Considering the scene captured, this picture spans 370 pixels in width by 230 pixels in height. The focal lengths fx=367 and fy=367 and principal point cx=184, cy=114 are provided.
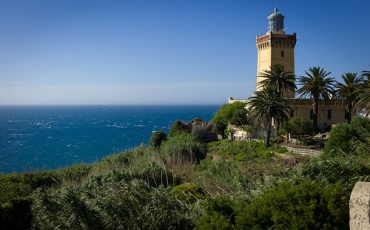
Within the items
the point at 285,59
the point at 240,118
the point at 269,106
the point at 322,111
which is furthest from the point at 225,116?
the point at 269,106

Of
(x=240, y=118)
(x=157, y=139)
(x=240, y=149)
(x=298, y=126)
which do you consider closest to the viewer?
(x=240, y=149)

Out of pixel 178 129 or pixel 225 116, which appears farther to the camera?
pixel 225 116

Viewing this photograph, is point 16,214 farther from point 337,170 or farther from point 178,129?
point 178,129

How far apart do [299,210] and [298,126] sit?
31.5m

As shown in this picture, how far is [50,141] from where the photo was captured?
244ft

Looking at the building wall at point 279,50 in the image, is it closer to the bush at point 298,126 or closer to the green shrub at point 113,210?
the bush at point 298,126

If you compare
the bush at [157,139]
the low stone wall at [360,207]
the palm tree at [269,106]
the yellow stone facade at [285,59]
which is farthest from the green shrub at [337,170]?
the bush at [157,139]

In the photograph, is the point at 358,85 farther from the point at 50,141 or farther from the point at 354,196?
the point at 50,141

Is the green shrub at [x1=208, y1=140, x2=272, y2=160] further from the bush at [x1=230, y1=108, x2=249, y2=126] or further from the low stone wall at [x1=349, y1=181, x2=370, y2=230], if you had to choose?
the low stone wall at [x1=349, y1=181, x2=370, y2=230]

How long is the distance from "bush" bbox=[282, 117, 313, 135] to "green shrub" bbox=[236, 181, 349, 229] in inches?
1207

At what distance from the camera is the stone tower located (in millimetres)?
46438

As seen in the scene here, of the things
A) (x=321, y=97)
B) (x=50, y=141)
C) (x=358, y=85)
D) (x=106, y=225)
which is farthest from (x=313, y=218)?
(x=50, y=141)

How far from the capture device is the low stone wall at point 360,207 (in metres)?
5.94

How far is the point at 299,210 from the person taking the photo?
8055 mm
